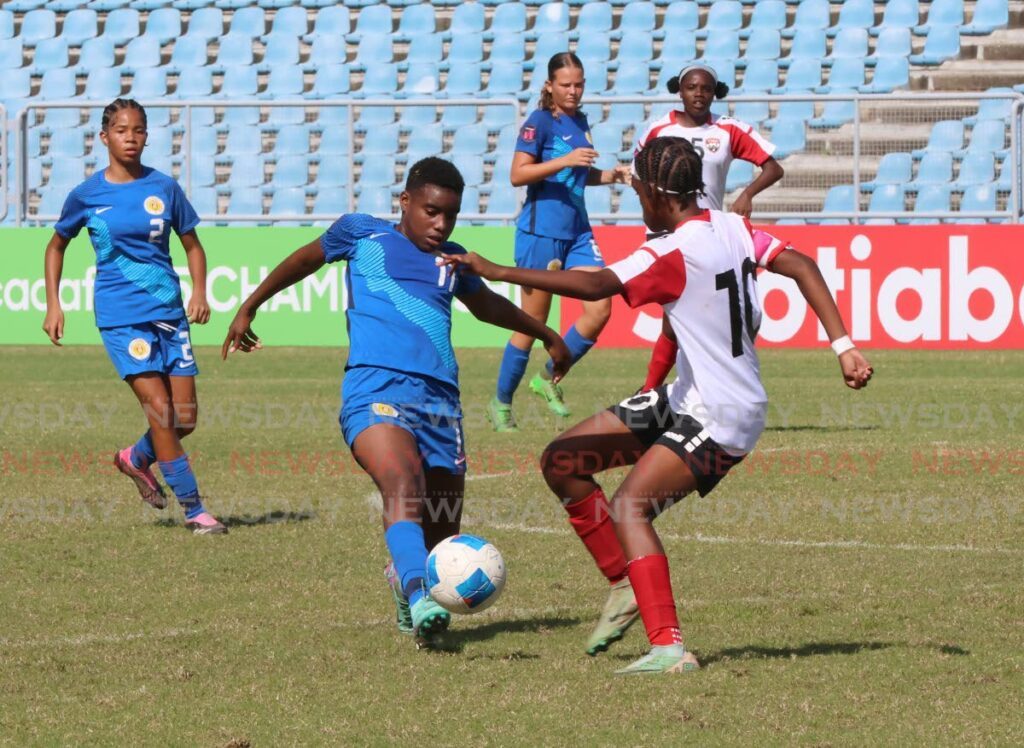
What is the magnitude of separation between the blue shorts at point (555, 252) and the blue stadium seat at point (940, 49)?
1102cm

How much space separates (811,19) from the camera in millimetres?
21766

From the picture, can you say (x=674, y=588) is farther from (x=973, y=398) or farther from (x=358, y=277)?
(x=973, y=398)

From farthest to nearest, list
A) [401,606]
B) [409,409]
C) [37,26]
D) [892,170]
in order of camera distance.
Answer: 1. [37,26]
2. [892,170]
3. [409,409]
4. [401,606]

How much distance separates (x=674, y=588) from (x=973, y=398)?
7324 mm

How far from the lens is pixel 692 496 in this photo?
29.4 ft

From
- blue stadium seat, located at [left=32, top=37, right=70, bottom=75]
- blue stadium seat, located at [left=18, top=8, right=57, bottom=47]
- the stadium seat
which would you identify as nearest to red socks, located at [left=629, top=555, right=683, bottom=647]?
the stadium seat

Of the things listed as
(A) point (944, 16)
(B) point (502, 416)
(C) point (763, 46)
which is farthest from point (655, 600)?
(A) point (944, 16)

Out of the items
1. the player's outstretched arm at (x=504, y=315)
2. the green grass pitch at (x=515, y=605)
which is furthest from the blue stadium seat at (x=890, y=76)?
the player's outstretched arm at (x=504, y=315)

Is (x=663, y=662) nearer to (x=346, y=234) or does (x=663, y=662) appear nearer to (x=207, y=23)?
(x=346, y=234)

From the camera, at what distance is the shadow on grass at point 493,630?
5582 mm

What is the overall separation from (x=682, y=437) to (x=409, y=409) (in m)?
1.02

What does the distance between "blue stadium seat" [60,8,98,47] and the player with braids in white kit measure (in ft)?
66.9

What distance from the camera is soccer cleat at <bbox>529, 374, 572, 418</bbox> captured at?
1183cm

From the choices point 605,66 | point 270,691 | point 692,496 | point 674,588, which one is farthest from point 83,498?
point 605,66
